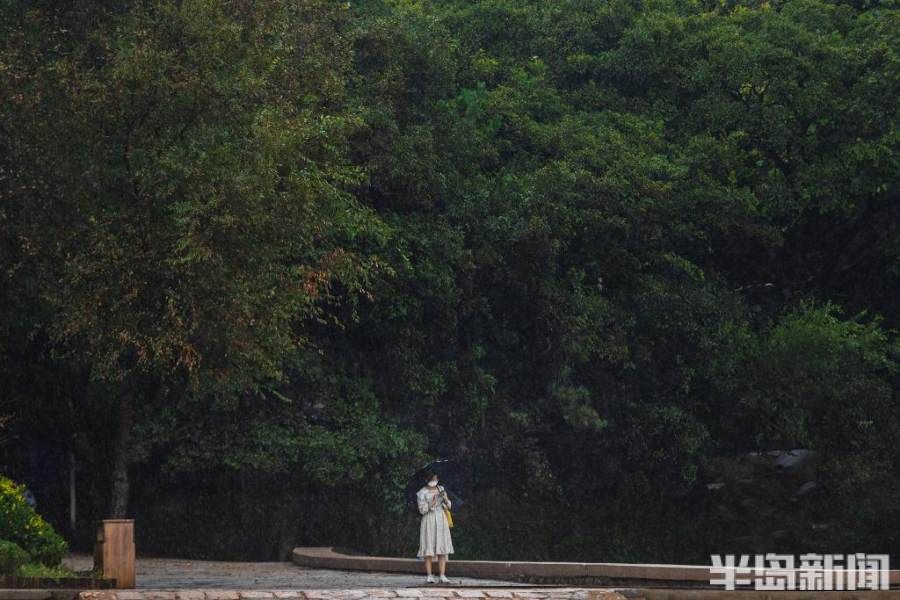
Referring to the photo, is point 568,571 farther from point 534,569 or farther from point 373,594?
point 373,594

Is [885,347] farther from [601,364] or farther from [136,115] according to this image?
[136,115]

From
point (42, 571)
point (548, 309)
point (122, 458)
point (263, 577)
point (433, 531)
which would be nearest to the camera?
point (42, 571)

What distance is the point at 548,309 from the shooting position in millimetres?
33562

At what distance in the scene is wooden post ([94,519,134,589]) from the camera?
17453 mm

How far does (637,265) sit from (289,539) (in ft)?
37.5


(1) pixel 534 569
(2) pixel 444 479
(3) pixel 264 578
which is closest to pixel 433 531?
(1) pixel 534 569

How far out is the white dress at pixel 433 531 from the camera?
20.0 meters

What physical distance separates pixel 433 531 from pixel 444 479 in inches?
591

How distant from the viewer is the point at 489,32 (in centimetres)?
3912

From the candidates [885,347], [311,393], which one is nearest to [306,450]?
[311,393]

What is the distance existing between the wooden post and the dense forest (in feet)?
17.0

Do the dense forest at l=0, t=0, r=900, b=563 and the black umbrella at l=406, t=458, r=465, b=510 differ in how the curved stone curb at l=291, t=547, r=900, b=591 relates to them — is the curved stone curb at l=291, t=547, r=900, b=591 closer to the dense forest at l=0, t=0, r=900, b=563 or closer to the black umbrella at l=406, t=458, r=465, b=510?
the dense forest at l=0, t=0, r=900, b=563

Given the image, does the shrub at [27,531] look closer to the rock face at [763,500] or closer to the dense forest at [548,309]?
the dense forest at [548,309]

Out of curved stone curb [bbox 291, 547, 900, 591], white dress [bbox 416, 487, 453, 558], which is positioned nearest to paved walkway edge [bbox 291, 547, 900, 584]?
curved stone curb [bbox 291, 547, 900, 591]
